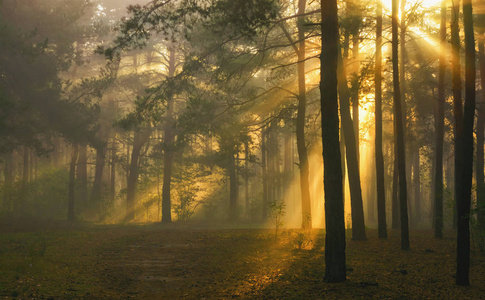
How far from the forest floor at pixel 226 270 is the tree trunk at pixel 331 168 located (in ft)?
1.68

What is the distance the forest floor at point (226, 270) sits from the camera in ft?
29.0

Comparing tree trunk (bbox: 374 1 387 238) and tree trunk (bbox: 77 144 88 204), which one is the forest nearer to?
tree trunk (bbox: 374 1 387 238)

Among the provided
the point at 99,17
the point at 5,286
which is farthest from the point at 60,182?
the point at 5,286

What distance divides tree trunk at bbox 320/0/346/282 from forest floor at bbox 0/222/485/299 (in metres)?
0.51

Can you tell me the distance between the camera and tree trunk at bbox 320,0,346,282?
9398 mm

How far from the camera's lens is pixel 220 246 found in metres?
16.8

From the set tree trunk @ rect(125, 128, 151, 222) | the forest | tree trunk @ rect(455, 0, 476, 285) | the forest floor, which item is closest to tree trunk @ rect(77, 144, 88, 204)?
the forest

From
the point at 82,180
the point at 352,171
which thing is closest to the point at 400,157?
the point at 352,171

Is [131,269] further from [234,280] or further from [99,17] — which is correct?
[99,17]

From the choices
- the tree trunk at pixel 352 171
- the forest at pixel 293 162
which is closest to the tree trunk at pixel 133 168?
the forest at pixel 293 162

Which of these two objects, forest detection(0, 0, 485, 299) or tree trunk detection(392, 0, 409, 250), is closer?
forest detection(0, 0, 485, 299)

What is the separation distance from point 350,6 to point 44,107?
71.2 ft

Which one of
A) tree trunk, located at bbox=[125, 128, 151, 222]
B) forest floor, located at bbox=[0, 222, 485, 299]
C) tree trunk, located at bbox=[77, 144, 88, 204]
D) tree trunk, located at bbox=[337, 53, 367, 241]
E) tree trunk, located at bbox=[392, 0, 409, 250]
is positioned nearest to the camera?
forest floor, located at bbox=[0, 222, 485, 299]

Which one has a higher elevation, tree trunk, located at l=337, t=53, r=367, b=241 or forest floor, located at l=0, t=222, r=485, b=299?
tree trunk, located at l=337, t=53, r=367, b=241
